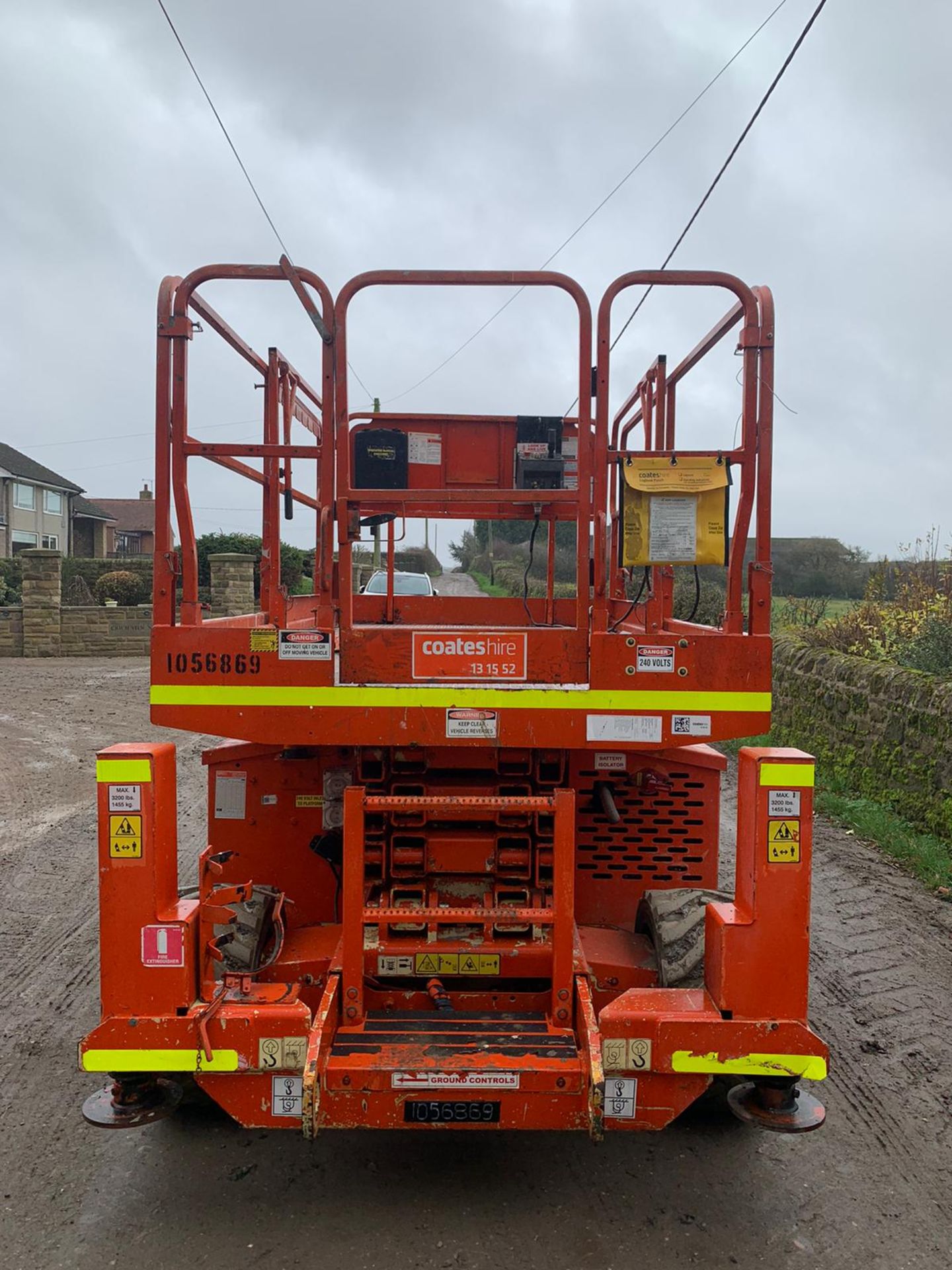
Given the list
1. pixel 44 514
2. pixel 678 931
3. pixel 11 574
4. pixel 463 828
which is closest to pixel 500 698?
pixel 463 828

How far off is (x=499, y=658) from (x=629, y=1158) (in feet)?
6.05

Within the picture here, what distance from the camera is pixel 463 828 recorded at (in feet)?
11.5

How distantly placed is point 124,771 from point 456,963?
50.7 inches

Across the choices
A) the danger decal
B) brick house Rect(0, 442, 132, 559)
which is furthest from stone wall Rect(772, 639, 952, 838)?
brick house Rect(0, 442, 132, 559)

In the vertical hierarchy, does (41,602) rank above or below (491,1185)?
above

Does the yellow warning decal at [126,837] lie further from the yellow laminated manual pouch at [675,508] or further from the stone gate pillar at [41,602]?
the stone gate pillar at [41,602]

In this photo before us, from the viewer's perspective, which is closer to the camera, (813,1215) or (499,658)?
(813,1215)

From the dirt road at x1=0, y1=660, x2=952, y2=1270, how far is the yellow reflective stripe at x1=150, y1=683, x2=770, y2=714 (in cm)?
161

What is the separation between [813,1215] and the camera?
3047 millimetres

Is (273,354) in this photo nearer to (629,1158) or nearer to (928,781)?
(629,1158)

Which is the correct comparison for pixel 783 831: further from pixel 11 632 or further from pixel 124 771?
pixel 11 632

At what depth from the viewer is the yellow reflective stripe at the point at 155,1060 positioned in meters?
2.83

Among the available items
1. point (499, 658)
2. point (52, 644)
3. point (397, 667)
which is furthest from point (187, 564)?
point (52, 644)

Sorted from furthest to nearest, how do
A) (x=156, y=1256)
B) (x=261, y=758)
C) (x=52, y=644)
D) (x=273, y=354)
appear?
(x=52, y=644), (x=273, y=354), (x=261, y=758), (x=156, y=1256)
